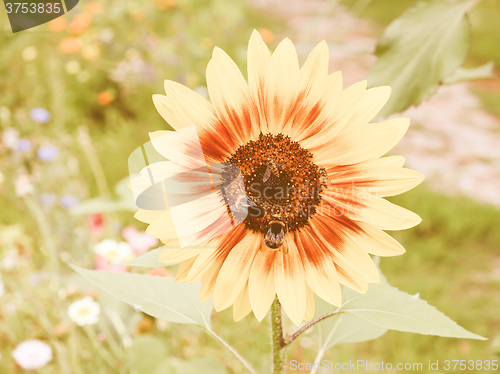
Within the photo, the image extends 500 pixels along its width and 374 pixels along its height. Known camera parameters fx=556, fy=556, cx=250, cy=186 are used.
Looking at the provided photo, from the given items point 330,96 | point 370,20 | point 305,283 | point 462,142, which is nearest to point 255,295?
point 305,283

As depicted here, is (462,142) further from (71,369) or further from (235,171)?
(235,171)

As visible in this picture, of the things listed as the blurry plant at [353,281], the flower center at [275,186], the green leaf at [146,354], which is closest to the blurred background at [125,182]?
the green leaf at [146,354]

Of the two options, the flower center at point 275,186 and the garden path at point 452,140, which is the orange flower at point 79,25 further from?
the flower center at point 275,186

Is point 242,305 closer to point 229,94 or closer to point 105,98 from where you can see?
point 229,94

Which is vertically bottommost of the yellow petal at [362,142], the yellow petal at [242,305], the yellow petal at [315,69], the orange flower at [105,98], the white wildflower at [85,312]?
the yellow petal at [242,305]

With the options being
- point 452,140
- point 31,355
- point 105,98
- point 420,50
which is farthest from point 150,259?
point 452,140

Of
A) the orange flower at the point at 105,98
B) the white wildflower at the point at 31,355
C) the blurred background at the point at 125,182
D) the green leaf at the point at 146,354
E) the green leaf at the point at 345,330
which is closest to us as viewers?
the green leaf at the point at 345,330

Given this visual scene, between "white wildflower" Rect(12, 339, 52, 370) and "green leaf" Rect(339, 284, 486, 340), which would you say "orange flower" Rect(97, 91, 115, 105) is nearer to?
"white wildflower" Rect(12, 339, 52, 370)
